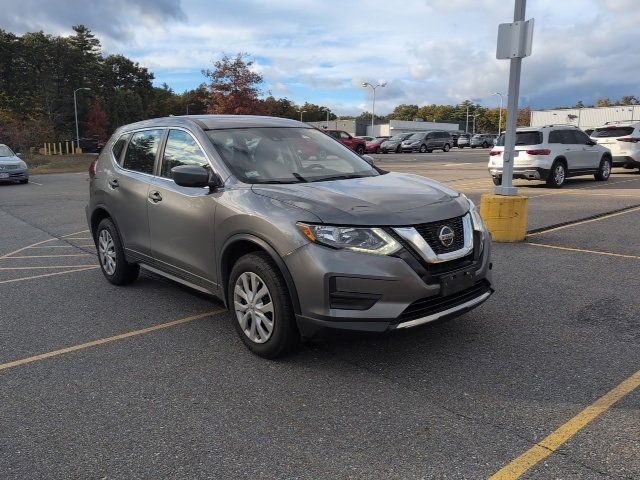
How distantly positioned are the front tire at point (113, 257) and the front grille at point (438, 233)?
3377 millimetres

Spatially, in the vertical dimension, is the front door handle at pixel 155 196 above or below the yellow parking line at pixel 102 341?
above

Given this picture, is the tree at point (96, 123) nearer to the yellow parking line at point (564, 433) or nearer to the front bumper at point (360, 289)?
the front bumper at point (360, 289)

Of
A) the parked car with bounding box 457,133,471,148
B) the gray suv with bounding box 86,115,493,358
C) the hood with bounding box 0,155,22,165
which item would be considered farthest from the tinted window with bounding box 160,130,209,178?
the parked car with bounding box 457,133,471,148

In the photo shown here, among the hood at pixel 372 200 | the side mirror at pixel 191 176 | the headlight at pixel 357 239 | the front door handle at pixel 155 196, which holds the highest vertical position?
the side mirror at pixel 191 176

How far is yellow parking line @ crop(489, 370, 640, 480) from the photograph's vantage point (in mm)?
2686

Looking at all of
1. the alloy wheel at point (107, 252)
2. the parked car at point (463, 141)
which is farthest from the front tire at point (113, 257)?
the parked car at point (463, 141)

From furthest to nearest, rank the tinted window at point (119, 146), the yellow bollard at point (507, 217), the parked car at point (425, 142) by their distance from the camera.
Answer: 1. the parked car at point (425, 142)
2. the yellow bollard at point (507, 217)
3. the tinted window at point (119, 146)

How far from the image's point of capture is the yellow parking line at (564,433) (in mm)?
2686

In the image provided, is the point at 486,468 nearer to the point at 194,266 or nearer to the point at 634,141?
the point at 194,266

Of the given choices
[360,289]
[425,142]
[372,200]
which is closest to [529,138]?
[372,200]

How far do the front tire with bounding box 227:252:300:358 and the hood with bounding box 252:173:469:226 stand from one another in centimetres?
50

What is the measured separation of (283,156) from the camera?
471 cm

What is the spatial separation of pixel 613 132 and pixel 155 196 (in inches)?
716

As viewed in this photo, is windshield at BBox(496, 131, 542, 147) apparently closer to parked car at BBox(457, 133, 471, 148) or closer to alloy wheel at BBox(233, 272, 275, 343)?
alloy wheel at BBox(233, 272, 275, 343)
